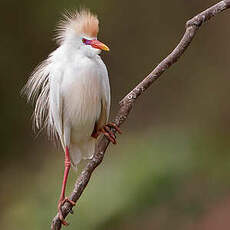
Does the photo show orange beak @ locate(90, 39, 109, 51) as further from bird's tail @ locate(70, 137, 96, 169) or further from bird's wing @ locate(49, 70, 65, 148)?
bird's tail @ locate(70, 137, 96, 169)

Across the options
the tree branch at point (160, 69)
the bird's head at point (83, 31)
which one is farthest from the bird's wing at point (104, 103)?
the tree branch at point (160, 69)

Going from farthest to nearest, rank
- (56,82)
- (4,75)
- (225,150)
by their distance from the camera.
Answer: (4,75) → (225,150) → (56,82)

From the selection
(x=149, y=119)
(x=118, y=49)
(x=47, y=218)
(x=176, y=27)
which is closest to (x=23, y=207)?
(x=47, y=218)

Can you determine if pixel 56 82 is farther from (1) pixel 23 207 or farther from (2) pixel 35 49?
(2) pixel 35 49

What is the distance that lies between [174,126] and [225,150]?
480 mm

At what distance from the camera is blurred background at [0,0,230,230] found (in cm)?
391

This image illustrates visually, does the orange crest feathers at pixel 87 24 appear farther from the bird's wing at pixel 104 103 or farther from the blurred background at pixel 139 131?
the blurred background at pixel 139 131

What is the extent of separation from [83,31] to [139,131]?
256 centimetres

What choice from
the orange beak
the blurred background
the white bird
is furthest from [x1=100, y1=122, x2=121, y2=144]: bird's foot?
the blurred background

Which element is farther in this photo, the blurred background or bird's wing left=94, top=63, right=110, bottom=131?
the blurred background

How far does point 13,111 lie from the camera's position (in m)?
4.89

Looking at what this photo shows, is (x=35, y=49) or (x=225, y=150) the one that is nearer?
(x=225, y=150)

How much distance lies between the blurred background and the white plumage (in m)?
1.56

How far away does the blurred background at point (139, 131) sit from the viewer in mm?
3910
